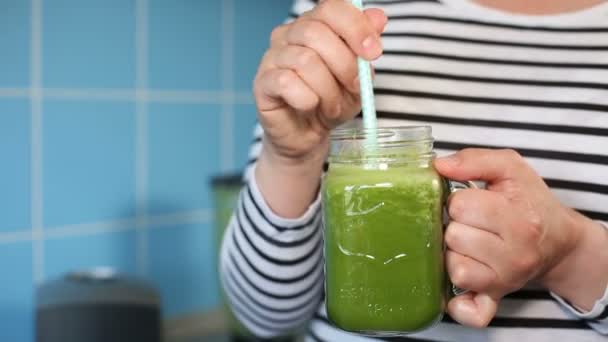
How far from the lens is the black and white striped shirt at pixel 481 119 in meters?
0.75

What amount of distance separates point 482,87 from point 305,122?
23 centimetres

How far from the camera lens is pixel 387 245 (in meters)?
0.60

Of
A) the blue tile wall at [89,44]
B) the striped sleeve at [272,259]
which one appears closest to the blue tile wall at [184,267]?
the blue tile wall at [89,44]

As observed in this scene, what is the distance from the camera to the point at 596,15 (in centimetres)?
80

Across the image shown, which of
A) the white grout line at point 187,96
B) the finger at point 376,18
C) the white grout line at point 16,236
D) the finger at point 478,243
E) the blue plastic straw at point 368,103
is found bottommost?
the white grout line at point 16,236

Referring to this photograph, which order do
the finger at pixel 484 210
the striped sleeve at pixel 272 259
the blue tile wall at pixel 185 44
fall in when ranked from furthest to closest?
1. the blue tile wall at pixel 185 44
2. the striped sleeve at pixel 272 259
3. the finger at pixel 484 210

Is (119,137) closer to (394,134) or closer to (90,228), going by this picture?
(90,228)

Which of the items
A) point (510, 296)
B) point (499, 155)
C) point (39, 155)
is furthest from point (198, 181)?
point (499, 155)

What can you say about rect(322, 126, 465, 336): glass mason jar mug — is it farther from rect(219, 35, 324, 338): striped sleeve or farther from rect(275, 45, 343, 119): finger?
rect(219, 35, 324, 338): striped sleeve

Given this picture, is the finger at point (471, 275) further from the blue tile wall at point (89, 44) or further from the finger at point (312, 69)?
the blue tile wall at point (89, 44)

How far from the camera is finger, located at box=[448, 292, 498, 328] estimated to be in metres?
0.60

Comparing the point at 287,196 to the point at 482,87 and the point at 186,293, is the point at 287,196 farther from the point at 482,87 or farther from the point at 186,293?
the point at 186,293

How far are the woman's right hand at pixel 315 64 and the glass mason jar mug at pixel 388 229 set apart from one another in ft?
0.20

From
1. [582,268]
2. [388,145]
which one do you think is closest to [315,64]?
[388,145]
